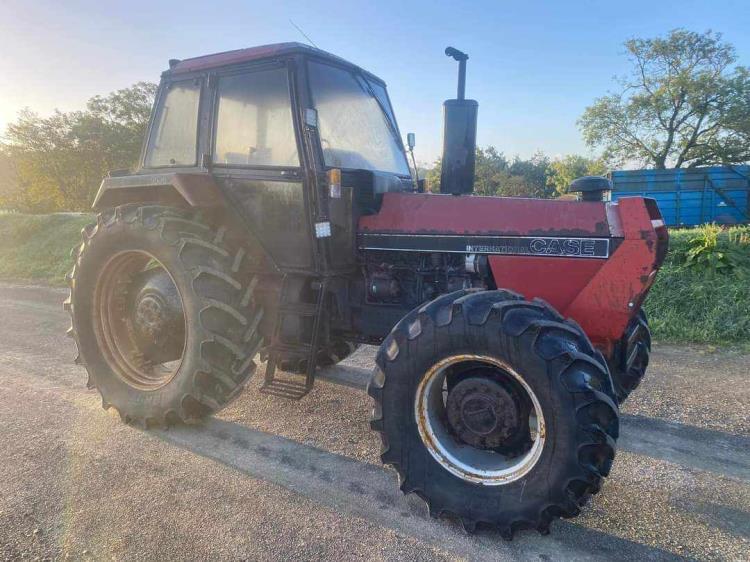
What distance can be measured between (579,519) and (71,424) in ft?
11.1

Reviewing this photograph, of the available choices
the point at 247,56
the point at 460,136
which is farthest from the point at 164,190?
the point at 460,136

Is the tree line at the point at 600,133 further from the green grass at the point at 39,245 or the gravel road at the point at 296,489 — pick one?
the gravel road at the point at 296,489

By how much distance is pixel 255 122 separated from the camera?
3615 mm

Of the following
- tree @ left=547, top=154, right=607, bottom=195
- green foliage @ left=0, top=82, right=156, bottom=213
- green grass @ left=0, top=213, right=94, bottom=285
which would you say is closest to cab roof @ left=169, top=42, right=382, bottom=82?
green grass @ left=0, top=213, right=94, bottom=285

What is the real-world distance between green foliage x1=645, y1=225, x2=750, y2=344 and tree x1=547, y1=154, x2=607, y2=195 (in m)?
17.2

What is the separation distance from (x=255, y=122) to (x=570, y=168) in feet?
83.3

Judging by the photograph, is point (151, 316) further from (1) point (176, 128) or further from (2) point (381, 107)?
(2) point (381, 107)

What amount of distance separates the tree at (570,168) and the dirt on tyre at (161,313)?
23.0 m

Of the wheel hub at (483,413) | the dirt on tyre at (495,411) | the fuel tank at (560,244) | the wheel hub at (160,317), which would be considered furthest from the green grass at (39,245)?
the wheel hub at (483,413)

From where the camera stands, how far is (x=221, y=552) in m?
2.29

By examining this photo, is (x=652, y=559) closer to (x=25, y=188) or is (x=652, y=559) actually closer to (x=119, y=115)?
(x=119, y=115)

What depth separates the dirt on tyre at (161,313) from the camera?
3.37 m

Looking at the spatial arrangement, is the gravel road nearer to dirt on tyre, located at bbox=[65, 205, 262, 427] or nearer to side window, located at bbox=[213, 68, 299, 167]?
dirt on tyre, located at bbox=[65, 205, 262, 427]

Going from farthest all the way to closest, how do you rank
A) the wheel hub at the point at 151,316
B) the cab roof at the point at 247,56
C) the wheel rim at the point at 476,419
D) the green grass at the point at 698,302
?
the green grass at the point at 698,302 → the wheel hub at the point at 151,316 → the cab roof at the point at 247,56 → the wheel rim at the point at 476,419
